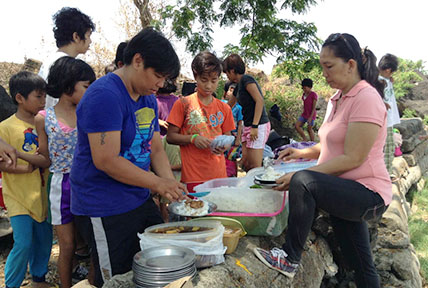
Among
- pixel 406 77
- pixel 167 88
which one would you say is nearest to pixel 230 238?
pixel 167 88

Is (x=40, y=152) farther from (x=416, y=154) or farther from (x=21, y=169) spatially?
(x=416, y=154)

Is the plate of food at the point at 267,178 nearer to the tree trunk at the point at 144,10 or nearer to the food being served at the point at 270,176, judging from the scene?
the food being served at the point at 270,176

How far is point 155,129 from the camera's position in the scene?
235cm

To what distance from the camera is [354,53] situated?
8.11 feet

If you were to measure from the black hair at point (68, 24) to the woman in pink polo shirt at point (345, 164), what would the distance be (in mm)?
2202

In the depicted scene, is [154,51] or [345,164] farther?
[345,164]

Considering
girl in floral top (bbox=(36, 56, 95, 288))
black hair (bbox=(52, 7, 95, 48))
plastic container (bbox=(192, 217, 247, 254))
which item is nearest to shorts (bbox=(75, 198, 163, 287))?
plastic container (bbox=(192, 217, 247, 254))

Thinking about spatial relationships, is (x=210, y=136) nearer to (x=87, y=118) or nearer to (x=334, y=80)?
(x=334, y=80)

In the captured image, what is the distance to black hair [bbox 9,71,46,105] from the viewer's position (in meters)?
2.95

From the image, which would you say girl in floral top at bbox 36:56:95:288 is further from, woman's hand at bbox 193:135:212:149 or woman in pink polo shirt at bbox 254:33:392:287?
woman in pink polo shirt at bbox 254:33:392:287

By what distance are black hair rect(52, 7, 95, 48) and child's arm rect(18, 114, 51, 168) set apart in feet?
3.28

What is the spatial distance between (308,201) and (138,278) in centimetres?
116

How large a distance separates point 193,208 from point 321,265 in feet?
4.75

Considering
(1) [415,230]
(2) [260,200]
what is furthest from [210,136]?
(1) [415,230]
